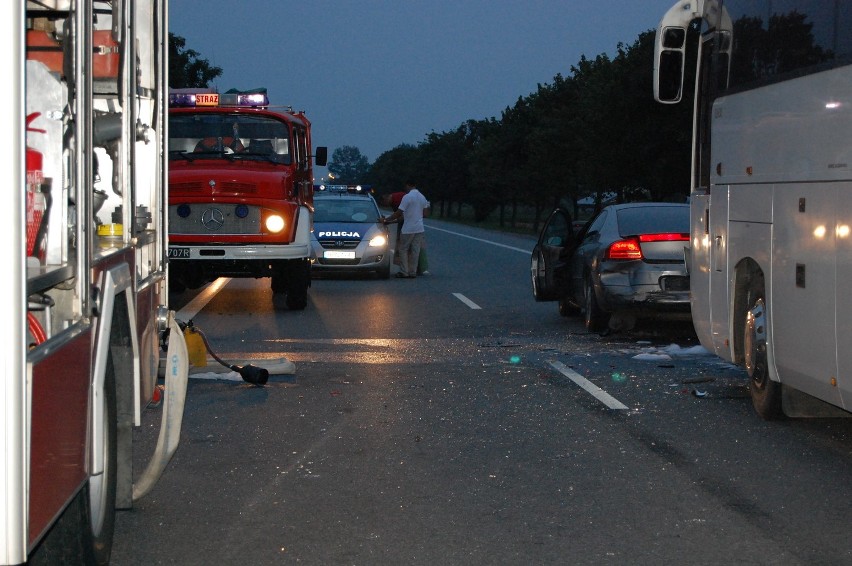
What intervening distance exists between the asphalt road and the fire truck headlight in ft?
13.3

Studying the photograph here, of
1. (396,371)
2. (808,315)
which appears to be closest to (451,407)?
(396,371)

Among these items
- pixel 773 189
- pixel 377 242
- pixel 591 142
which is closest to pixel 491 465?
pixel 773 189

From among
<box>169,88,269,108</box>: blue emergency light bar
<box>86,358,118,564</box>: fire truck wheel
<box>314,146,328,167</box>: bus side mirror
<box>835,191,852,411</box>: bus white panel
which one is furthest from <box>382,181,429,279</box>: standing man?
<box>86,358,118,564</box>: fire truck wheel

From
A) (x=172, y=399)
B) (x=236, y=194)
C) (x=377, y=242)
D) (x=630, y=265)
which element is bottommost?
(x=172, y=399)

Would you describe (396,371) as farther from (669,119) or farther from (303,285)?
(669,119)

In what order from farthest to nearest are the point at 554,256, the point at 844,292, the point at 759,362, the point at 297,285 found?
the point at 297,285, the point at 554,256, the point at 759,362, the point at 844,292

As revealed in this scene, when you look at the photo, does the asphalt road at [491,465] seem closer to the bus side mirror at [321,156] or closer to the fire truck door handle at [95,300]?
the fire truck door handle at [95,300]

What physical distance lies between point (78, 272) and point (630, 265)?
10.3 m

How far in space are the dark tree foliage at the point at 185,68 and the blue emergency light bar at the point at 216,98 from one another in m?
27.6

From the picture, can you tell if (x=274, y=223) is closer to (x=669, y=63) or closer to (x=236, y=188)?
(x=236, y=188)

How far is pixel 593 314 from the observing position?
47.6 ft

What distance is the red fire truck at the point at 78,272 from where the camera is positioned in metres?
3.08

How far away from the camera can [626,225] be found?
1430cm

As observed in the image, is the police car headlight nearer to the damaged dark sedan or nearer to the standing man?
the standing man
